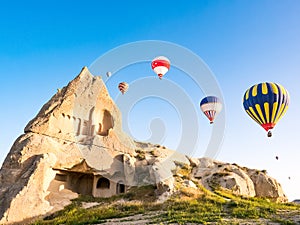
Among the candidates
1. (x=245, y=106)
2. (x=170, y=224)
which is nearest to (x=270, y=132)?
(x=245, y=106)

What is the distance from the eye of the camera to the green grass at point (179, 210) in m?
11.3

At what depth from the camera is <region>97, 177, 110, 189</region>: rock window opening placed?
2478 centimetres

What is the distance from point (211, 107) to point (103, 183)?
12.7 metres

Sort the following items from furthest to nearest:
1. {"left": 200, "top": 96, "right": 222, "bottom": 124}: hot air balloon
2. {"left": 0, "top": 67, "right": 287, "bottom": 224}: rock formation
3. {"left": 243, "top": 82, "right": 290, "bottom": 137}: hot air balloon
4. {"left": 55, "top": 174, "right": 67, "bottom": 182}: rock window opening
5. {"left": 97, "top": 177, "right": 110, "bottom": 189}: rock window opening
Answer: {"left": 200, "top": 96, "right": 222, "bottom": 124}: hot air balloon, {"left": 97, "top": 177, "right": 110, "bottom": 189}: rock window opening, {"left": 55, "top": 174, "right": 67, "bottom": 182}: rock window opening, {"left": 243, "top": 82, "right": 290, "bottom": 137}: hot air balloon, {"left": 0, "top": 67, "right": 287, "bottom": 224}: rock formation

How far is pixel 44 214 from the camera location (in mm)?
17234

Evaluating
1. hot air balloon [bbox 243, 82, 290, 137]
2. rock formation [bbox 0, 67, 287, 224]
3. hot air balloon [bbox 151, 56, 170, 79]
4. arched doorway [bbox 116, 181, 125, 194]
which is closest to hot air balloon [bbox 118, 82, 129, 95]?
rock formation [bbox 0, 67, 287, 224]

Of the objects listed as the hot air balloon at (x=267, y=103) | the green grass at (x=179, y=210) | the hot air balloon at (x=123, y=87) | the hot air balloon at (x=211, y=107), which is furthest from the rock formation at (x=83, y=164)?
the hot air balloon at (x=267, y=103)

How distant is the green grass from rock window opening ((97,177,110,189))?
4.01m

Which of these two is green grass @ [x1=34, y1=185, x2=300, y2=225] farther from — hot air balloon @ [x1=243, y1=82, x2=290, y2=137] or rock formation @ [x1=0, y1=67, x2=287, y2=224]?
hot air balloon @ [x1=243, y1=82, x2=290, y2=137]

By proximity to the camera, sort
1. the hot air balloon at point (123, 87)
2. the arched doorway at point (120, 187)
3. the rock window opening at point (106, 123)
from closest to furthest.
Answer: the arched doorway at point (120, 187) → the rock window opening at point (106, 123) → the hot air balloon at point (123, 87)

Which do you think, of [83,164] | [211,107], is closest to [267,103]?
[211,107]

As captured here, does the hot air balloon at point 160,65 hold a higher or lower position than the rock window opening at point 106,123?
higher

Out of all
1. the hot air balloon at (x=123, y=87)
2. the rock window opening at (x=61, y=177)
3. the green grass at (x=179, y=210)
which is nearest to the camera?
the green grass at (x=179, y=210)

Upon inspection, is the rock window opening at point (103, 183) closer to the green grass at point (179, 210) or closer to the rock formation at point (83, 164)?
the rock formation at point (83, 164)
